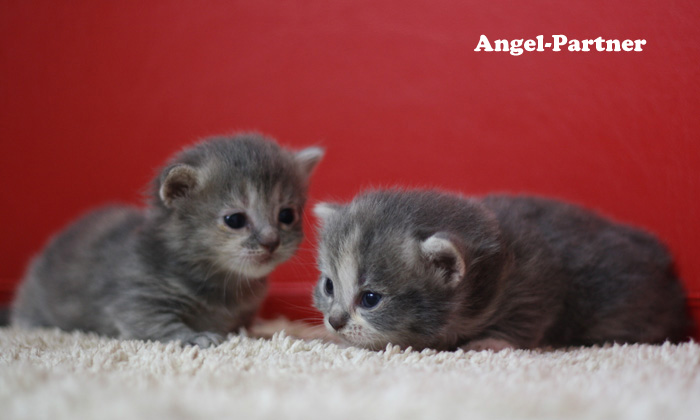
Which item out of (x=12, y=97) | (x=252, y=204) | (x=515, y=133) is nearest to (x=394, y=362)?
(x=252, y=204)

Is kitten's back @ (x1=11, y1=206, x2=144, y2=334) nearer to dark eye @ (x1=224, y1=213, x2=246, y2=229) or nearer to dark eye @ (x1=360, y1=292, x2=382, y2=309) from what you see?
dark eye @ (x1=224, y1=213, x2=246, y2=229)

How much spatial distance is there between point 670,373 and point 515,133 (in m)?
1.09

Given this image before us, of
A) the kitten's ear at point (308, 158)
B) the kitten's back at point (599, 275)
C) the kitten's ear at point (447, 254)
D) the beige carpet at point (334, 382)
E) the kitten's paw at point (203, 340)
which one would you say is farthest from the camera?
the kitten's ear at point (308, 158)

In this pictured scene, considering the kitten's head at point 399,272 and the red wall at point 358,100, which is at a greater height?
the red wall at point 358,100

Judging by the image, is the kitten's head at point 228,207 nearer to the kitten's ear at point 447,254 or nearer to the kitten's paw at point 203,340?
the kitten's paw at point 203,340

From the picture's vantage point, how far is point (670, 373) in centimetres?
147

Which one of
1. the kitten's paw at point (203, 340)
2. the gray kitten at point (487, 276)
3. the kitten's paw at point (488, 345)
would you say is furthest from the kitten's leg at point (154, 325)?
the kitten's paw at point (488, 345)

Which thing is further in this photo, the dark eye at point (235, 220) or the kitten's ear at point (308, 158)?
the kitten's ear at point (308, 158)

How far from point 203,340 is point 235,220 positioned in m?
0.42

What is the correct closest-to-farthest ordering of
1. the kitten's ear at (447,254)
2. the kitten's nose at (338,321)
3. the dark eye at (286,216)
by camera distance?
1. the kitten's ear at (447,254)
2. the kitten's nose at (338,321)
3. the dark eye at (286,216)

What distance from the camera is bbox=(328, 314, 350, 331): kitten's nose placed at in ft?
6.19

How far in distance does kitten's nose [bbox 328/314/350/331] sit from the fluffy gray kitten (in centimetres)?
40

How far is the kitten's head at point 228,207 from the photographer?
217cm

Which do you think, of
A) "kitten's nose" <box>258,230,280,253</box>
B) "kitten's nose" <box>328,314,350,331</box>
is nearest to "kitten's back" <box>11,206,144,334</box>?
"kitten's nose" <box>258,230,280,253</box>
